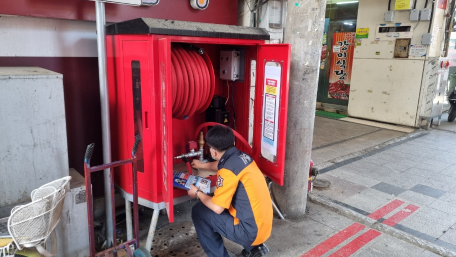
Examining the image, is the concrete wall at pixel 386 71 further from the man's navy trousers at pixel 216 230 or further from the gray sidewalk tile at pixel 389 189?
the man's navy trousers at pixel 216 230

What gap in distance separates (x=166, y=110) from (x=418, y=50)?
633cm

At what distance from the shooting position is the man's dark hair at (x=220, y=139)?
253cm

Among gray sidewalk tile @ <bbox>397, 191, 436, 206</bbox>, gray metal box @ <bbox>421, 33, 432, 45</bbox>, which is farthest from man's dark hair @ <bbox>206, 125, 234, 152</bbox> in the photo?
gray metal box @ <bbox>421, 33, 432, 45</bbox>

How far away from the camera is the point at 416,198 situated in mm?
4113

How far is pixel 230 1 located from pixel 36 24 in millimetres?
1924

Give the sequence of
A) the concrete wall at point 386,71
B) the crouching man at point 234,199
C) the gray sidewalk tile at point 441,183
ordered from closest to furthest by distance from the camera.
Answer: the crouching man at point 234,199 → the gray sidewalk tile at point 441,183 → the concrete wall at point 386,71

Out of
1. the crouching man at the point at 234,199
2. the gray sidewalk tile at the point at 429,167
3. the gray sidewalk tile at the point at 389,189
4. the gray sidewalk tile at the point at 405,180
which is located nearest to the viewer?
the crouching man at the point at 234,199

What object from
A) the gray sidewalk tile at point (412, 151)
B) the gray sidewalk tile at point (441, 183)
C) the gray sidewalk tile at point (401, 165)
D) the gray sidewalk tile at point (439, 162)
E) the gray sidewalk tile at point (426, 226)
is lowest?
the gray sidewalk tile at point (426, 226)

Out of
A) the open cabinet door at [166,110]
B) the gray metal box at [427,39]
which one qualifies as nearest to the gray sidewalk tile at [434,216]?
the open cabinet door at [166,110]

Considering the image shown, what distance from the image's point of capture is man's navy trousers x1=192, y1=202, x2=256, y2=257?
Result: 2549 millimetres

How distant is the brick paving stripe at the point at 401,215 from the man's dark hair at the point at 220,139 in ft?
6.62

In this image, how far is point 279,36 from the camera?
13.4 ft

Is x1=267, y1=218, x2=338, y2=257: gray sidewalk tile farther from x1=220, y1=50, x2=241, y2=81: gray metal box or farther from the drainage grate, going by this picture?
x1=220, y1=50, x2=241, y2=81: gray metal box

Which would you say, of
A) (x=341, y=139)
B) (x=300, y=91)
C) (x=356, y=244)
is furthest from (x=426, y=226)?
(x=341, y=139)
